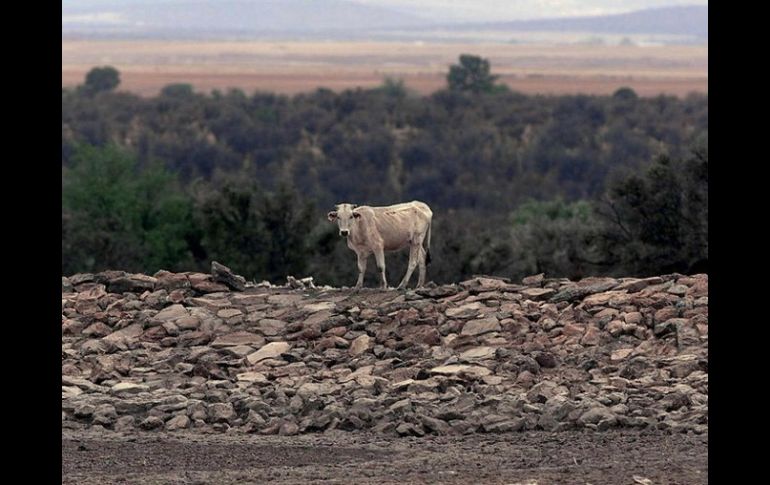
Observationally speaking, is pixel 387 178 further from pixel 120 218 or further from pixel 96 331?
pixel 96 331

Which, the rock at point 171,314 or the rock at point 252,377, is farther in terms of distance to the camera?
the rock at point 171,314

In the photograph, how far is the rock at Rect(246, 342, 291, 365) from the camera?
13211mm

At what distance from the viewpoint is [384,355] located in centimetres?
1310

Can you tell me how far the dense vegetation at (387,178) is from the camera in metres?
26.7

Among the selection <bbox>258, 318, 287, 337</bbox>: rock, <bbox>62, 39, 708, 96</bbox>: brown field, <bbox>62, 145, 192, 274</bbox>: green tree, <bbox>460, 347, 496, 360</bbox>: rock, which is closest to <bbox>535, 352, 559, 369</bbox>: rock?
<bbox>460, 347, 496, 360</bbox>: rock

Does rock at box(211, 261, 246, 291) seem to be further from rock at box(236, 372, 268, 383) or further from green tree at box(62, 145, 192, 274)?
green tree at box(62, 145, 192, 274)

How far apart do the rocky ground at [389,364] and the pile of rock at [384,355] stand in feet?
0.06

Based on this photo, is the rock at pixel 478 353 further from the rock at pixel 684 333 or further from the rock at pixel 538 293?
the rock at pixel 684 333

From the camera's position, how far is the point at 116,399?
1192 cm

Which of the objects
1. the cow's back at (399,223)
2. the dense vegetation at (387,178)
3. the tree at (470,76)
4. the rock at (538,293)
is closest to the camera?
the rock at (538,293)

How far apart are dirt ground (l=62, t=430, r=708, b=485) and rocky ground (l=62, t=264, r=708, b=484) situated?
0.17 ft

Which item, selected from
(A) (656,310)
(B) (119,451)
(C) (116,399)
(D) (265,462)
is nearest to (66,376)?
(C) (116,399)

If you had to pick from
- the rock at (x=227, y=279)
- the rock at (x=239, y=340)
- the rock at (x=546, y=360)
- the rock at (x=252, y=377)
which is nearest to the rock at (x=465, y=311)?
the rock at (x=546, y=360)

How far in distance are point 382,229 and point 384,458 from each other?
17.3 feet
